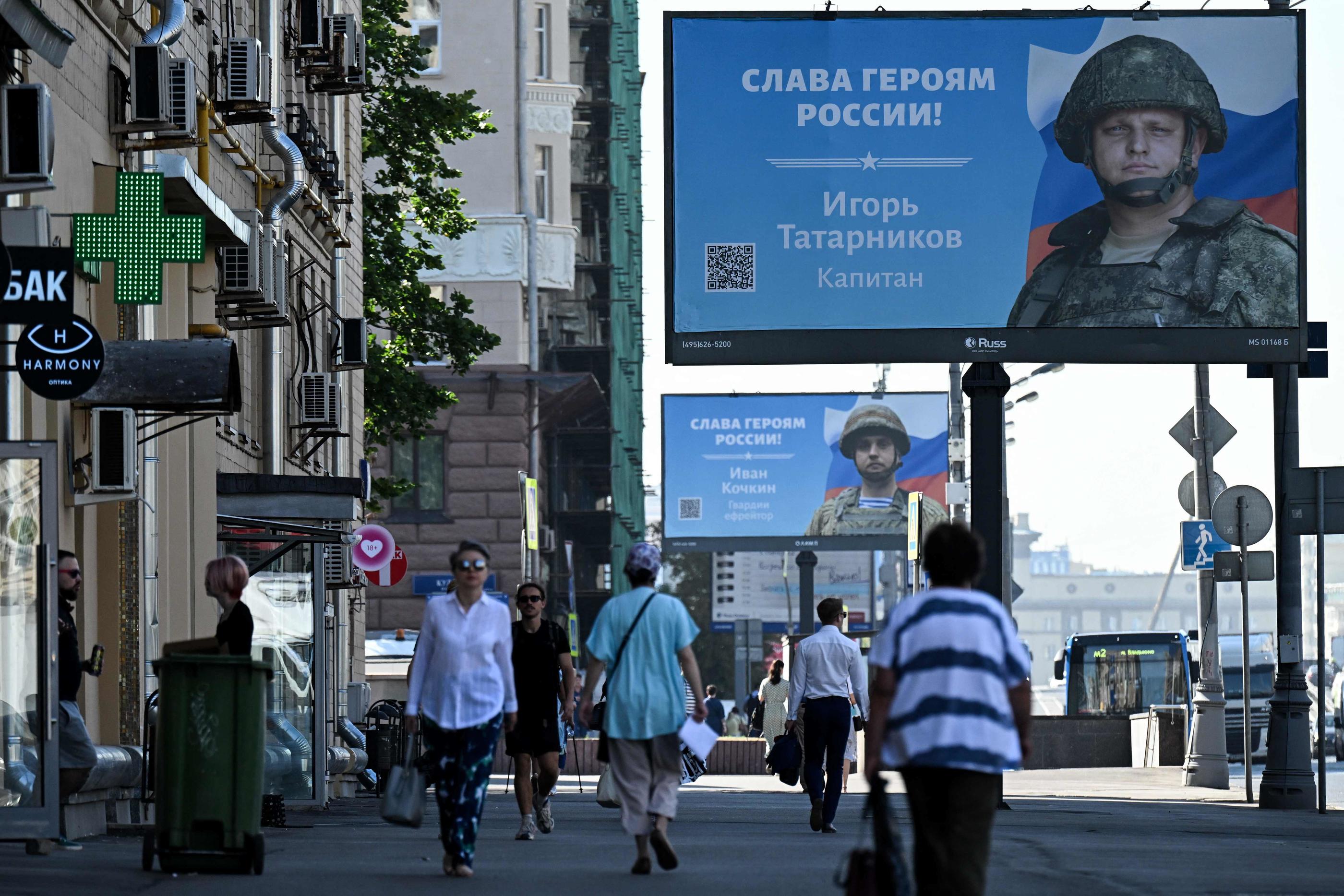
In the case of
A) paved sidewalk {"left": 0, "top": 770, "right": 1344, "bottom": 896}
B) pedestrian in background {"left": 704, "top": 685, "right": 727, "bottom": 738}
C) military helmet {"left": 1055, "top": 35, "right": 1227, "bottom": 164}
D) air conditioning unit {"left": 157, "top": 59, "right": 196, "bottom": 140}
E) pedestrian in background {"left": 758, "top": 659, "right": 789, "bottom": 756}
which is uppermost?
military helmet {"left": 1055, "top": 35, "right": 1227, "bottom": 164}

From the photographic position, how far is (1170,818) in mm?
20875

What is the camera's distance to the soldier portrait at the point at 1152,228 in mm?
22844

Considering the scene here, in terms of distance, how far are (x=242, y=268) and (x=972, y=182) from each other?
677 centimetres

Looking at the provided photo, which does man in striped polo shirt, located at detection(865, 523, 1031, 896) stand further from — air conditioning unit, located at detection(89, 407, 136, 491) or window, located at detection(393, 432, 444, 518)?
window, located at detection(393, 432, 444, 518)

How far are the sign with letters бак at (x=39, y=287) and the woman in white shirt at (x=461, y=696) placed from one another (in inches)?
90.6

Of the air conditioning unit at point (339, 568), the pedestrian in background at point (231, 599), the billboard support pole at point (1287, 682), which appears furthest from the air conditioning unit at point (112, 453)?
the air conditioning unit at point (339, 568)

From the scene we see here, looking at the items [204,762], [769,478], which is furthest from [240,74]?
[769,478]

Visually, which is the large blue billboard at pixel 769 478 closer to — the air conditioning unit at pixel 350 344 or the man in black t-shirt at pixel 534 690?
the air conditioning unit at pixel 350 344

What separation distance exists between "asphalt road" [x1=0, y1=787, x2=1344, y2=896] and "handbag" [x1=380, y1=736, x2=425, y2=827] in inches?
12.6

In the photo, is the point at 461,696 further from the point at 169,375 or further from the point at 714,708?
the point at 714,708

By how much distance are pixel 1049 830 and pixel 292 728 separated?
5.95 meters

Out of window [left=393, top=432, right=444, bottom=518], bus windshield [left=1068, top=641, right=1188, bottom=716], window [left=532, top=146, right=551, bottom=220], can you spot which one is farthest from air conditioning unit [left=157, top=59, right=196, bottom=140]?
bus windshield [left=1068, top=641, right=1188, bottom=716]

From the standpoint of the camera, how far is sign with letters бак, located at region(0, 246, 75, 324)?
37.4 feet

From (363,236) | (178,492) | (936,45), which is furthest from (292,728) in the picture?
(363,236)
